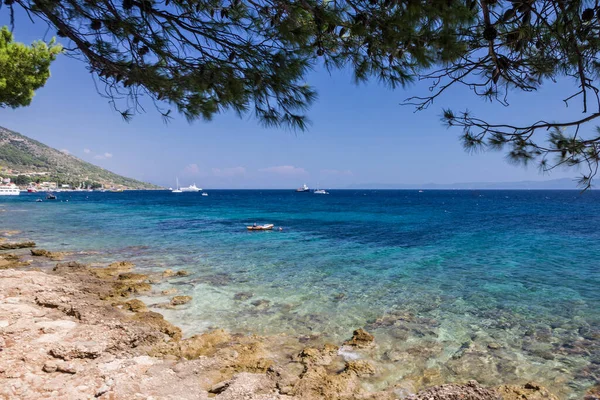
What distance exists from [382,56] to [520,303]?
765 centimetres

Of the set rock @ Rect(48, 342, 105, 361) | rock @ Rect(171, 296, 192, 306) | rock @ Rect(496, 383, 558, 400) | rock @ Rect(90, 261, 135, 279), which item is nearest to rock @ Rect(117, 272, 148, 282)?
rock @ Rect(90, 261, 135, 279)

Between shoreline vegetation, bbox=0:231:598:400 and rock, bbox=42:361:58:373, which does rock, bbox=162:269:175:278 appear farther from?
rock, bbox=42:361:58:373

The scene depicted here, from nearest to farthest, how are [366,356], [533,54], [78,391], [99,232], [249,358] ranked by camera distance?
[78,391] < [533,54] < [249,358] < [366,356] < [99,232]

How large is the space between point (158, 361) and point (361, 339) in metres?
3.34

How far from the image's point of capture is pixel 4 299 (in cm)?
581

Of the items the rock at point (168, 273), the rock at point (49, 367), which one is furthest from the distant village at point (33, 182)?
the rock at point (49, 367)

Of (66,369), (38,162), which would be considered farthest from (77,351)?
(38,162)

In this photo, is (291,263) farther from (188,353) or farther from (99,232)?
(99,232)

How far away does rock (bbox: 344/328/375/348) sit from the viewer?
216 inches

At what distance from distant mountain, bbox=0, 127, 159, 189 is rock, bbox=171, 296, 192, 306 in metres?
139

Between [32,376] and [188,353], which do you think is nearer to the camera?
[32,376]

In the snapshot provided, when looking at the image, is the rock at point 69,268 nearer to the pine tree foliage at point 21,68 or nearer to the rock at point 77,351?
the pine tree foliage at point 21,68

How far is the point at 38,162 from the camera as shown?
14150 cm

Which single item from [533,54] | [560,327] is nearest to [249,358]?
[533,54]
